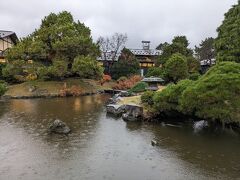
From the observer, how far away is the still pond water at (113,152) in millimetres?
15039

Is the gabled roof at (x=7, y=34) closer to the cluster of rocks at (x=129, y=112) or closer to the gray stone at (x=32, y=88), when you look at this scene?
the gray stone at (x=32, y=88)

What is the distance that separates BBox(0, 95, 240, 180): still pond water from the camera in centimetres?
1504

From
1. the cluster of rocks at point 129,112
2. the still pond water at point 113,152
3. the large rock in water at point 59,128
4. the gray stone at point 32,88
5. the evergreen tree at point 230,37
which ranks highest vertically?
the evergreen tree at point 230,37

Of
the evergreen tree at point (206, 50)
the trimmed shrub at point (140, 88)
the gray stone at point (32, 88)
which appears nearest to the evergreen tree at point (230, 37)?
the trimmed shrub at point (140, 88)

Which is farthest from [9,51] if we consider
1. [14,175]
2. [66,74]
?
[14,175]

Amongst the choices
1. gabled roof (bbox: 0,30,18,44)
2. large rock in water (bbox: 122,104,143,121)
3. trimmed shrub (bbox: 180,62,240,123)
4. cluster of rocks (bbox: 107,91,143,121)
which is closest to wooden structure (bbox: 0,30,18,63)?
gabled roof (bbox: 0,30,18,44)

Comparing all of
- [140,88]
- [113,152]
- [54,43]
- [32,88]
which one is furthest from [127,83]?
[113,152]

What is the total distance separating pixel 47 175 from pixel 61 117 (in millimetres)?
13943

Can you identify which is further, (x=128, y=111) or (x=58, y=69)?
(x=58, y=69)

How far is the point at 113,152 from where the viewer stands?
18.2 meters

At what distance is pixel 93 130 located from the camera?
926 inches

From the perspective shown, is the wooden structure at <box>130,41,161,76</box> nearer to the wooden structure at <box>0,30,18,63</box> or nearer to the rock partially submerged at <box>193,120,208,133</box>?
the wooden structure at <box>0,30,18,63</box>

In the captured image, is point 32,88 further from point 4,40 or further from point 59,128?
point 59,128

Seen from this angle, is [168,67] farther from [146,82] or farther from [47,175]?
[47,175]
